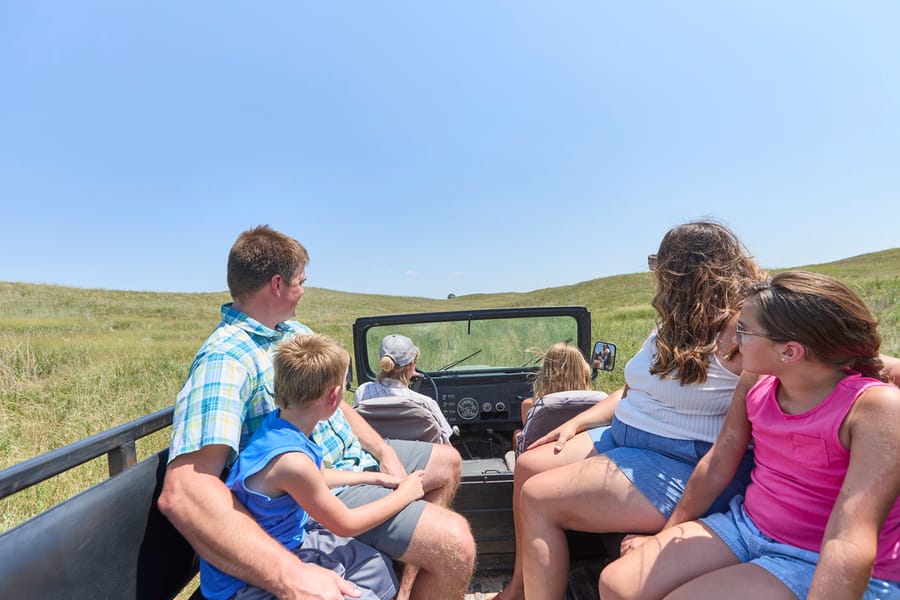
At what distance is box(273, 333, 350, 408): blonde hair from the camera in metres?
1.72

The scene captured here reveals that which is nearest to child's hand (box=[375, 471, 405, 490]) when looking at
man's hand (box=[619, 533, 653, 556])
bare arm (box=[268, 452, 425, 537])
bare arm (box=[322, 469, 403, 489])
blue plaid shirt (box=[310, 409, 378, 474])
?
bare arm (box=[322, 469, 403, 489])

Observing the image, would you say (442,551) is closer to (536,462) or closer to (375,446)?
(536,462)

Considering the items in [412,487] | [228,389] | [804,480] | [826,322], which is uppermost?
[826,322]

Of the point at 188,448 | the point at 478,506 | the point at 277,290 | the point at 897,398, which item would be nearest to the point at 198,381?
the point at 188,448

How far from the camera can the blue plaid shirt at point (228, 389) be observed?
1642mm

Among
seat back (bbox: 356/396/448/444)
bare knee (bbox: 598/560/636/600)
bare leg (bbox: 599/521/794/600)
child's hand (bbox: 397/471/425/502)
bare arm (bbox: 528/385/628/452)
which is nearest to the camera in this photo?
bare leg (bbox: 599/521/794/600)

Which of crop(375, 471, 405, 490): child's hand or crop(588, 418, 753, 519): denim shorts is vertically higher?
crop(588, 418, 753, 519): denim shorts

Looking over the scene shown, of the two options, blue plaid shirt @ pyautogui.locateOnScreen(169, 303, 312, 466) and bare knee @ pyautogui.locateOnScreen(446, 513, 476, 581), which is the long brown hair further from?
blue plaid shirt @ pyautogui.locateOnScreen(169, 303, 312, 466)

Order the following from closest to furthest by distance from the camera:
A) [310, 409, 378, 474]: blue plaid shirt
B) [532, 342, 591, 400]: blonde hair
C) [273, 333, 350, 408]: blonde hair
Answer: [273, 333, 350, 408]: blonde hair, [310, 409, 378, 474]: blue plaid shirt, [532, 342, 591, 400]: blonde hair

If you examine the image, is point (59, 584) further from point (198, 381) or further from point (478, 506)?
point (478, 506)

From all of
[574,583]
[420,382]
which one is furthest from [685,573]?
[420,382]

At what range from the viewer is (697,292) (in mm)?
1934

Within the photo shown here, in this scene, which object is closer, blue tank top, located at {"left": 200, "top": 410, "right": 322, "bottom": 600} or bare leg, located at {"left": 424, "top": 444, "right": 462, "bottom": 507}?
blue tank top, located at {"left": 200, "top": 410, "right": 322, "bottom": 600}

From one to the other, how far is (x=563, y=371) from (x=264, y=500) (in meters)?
1.98
